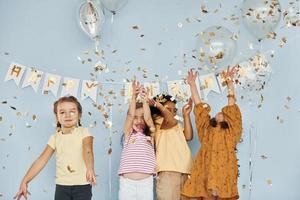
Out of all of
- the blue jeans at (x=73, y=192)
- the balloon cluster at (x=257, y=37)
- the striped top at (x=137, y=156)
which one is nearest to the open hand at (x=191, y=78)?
the balloon cluster at (x=257, y=37)

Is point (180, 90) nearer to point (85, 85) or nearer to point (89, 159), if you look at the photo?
point (85, 85)

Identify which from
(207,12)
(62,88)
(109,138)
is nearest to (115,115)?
(109,138)

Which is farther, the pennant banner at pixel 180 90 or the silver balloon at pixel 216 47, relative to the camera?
the pennant banner at pixel 180 90

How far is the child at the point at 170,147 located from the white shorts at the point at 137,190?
2.7 inches

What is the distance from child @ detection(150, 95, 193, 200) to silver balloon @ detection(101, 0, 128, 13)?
49 cm

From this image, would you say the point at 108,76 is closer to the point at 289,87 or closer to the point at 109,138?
the point at 109,138

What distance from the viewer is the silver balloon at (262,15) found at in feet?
8.39

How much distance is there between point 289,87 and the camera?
9.51 feet

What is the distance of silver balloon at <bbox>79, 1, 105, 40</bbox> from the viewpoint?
264 cm

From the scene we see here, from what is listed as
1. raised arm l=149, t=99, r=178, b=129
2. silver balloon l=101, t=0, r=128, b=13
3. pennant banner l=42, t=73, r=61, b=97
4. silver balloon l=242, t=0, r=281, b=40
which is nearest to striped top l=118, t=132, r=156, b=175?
raised arm l=149, t=99, r=178, b=129

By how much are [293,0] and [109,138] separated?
3.92 ft

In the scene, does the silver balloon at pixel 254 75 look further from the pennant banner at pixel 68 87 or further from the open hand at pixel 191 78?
the pennant banner at pixel 68 87

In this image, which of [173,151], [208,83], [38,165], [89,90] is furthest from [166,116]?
[38,165]

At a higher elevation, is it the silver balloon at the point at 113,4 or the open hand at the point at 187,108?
the silver balloon at the point at 113,4
